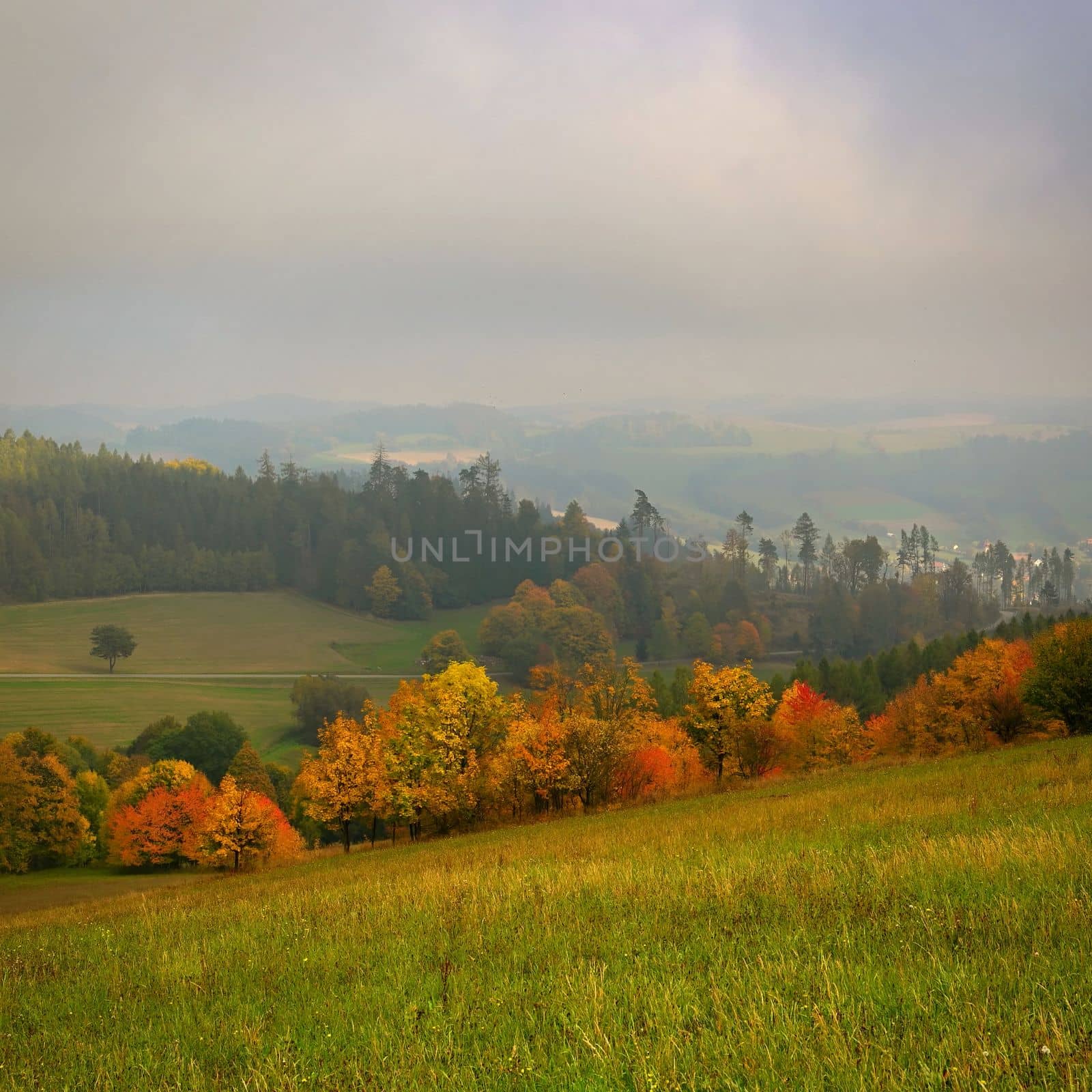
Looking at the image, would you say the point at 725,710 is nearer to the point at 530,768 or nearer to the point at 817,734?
the point at 530,768

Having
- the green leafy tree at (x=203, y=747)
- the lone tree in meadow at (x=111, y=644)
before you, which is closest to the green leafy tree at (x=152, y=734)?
the green leafy tree at (x=203, y=747)

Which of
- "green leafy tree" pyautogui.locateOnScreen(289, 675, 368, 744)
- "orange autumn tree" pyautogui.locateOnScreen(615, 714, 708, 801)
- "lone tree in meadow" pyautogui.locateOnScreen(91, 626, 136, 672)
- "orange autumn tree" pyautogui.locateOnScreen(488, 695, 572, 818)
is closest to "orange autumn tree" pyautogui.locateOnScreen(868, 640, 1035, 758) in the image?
"orange autumn tree" pyautogui.locateOnScreen(615, 714, 708, 801)

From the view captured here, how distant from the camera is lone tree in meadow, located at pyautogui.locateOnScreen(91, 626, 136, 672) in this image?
18312 cm

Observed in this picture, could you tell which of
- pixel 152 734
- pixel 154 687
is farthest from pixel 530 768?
pixel 154 687

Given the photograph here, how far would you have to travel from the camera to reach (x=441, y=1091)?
5.56 meters

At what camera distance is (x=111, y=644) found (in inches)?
7234

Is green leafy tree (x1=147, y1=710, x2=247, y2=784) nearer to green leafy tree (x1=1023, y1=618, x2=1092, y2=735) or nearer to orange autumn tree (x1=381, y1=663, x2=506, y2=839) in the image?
orange autumn tree (x1=381, y1=663, x2=506, y2=839)

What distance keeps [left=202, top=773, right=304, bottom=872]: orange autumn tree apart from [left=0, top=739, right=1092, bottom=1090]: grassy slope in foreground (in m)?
48.7

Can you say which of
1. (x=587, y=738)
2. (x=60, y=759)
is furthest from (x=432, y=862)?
(x=60, y=759)

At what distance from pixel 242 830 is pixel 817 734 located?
52.9 metres

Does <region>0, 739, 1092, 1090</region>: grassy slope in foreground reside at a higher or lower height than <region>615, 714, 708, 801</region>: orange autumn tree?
higher

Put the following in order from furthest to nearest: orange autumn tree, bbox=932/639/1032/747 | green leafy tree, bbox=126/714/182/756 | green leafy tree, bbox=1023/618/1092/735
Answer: green leafy tree, bbox=126/714/182/756, orange autumn tree, bbox=932/639/1032/747, green leafy tree, bbox=1023/618/1092/735

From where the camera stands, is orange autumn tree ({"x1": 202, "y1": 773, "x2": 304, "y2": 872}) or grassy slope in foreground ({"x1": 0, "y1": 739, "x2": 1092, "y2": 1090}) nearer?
grassy slope in foreground ({"x1": 0, "y1": 739, "x2": 1092, "y2": 1090})

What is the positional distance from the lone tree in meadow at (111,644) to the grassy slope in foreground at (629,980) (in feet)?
627
